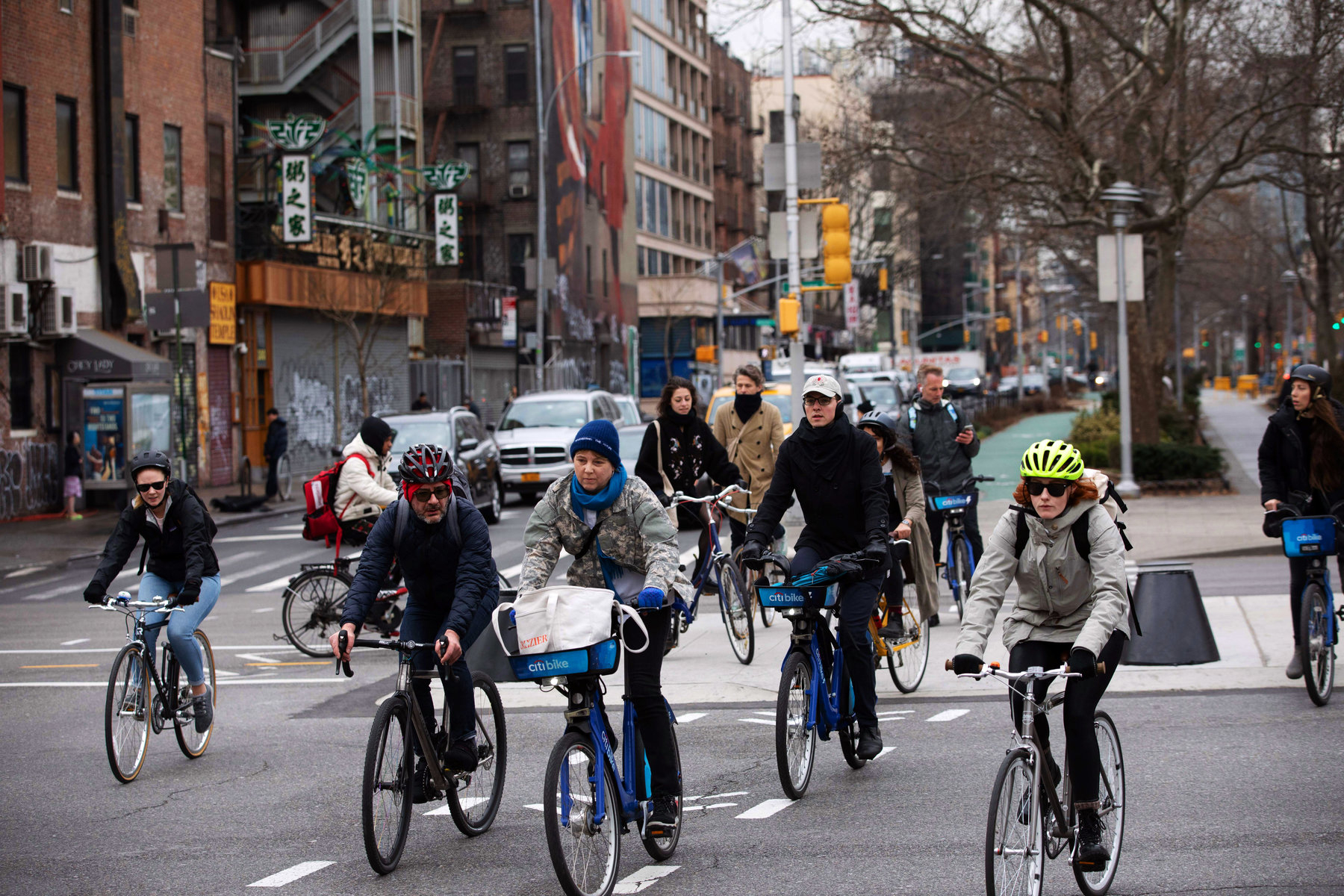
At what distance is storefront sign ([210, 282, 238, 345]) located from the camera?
34.2 metres

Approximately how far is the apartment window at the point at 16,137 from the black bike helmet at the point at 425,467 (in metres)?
23.6

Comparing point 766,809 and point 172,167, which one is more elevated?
point 172,167

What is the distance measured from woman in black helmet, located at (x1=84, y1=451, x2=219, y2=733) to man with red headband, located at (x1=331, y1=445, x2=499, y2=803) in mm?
2217

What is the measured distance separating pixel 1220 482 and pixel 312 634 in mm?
15869

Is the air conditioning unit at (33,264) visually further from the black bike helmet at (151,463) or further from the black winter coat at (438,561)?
the black winter coat at (438,561)

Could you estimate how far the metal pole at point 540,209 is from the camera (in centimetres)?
4269

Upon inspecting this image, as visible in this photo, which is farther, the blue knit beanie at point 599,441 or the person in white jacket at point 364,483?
the person in white jacket at point 364,483

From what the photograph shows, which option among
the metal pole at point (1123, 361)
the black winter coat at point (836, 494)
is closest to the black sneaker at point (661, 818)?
the black winter coat at point (836, 494)

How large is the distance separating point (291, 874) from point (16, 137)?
24479mm

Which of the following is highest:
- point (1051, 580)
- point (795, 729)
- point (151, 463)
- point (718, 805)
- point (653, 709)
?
point (151, 463)

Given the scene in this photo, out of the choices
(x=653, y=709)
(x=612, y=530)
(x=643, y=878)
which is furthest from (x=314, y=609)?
(x=653, y=709)

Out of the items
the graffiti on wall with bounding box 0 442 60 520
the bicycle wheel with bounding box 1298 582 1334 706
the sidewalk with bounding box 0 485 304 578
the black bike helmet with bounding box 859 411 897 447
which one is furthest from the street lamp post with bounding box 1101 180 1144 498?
the graffiti on wall with bounding box 0 442 60 520

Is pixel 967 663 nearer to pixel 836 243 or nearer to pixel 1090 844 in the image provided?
pixel 1090 844

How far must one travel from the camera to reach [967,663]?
527cm
